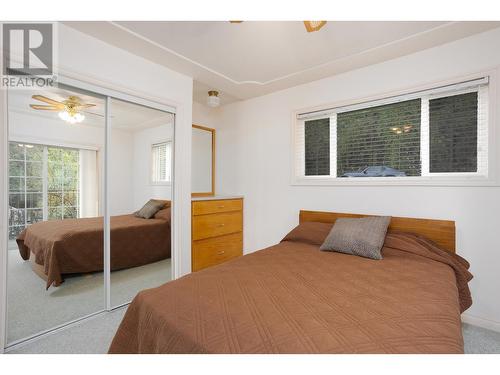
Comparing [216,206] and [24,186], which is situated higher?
[24,186]

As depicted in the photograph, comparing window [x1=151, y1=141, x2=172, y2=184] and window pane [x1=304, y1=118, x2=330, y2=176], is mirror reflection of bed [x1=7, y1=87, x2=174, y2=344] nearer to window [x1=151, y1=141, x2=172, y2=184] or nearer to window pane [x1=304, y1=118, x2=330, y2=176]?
window [x1=151, y1=141, x2=172, y2=184]

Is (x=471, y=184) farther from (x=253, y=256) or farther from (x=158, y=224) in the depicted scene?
(x=158, y=224)

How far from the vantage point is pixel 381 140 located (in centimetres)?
259

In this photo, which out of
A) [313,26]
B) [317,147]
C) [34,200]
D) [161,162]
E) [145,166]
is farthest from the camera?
[317,147]

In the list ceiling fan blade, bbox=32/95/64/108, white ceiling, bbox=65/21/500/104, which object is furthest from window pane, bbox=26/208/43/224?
white ceiling, bbox=65/21/500/104

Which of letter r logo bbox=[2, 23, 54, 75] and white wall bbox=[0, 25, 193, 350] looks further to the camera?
white wall bbox=[0, 25, 193, 350]

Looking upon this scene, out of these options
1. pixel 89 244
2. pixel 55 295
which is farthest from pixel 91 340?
pixel 89 244

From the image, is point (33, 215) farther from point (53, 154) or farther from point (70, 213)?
point (53, 154)

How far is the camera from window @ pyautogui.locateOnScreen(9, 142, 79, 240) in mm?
1802

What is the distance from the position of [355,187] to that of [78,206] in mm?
2685

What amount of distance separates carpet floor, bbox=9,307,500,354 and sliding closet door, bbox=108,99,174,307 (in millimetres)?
343

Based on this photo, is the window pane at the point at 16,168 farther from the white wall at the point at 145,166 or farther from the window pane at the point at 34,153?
the white wall at the point at 145,166
